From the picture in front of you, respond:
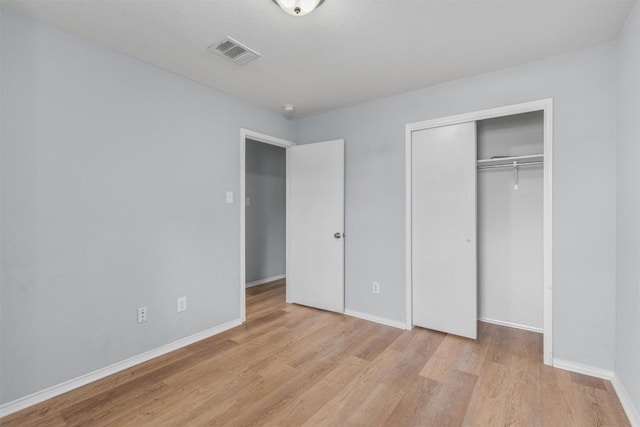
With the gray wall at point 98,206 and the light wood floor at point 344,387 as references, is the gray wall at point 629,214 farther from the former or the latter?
the gray wall at point 98,206

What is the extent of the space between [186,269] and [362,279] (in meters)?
1.85

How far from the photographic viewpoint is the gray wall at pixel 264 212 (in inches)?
194

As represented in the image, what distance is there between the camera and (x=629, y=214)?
6.06 ft

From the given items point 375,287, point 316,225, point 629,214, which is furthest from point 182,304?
point 629,214

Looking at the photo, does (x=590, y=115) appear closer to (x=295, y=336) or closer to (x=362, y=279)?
(x=362, y=279)

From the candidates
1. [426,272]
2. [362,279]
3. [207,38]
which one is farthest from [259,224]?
[207,38]

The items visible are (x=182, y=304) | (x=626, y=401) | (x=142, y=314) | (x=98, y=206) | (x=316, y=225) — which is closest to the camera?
(x=626, y=401)

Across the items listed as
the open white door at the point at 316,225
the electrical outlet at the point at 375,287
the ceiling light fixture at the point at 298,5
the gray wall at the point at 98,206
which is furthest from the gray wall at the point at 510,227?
the gray wall at the point at 98,206

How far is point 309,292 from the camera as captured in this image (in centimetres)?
379

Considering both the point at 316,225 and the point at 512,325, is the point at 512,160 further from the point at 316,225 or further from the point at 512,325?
the point at 316,225

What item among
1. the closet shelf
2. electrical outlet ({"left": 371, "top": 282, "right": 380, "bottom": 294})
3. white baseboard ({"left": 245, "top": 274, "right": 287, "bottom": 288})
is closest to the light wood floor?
electrical outlet ({"left": 371, "top": 282, "right": 380, "bottom": 294})

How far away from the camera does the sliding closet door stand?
9.29ft

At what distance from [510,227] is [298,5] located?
9.37 ft

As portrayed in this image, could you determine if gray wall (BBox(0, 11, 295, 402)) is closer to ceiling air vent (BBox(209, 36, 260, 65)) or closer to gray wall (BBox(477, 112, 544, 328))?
ceiling air vent (BBox(209, 36, 260, 65))
